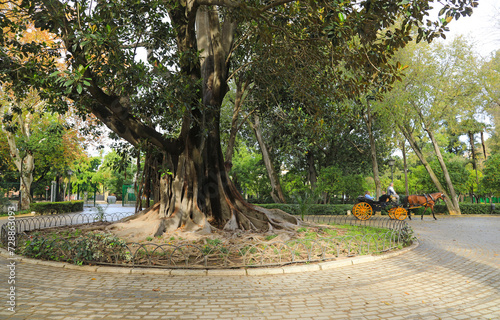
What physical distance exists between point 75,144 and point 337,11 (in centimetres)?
2312

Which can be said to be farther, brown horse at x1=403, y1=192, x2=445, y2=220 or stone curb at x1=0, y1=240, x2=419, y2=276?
brown horse at x1=403, y1=192, x2=445, y2=220

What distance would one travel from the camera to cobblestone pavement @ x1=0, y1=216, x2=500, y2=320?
4219mm

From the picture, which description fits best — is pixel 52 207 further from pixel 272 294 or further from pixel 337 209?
pixel 272 294

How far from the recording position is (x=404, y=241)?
920cm

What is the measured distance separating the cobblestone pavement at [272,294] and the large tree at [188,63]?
3195 millimetres

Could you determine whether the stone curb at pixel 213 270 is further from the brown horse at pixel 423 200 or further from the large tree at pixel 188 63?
the brown horse at pixel 423 200

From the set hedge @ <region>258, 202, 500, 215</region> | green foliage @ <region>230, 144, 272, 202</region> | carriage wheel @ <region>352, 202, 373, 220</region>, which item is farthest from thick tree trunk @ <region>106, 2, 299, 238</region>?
green foliage @ <region>230, 144, 272, 202</region>

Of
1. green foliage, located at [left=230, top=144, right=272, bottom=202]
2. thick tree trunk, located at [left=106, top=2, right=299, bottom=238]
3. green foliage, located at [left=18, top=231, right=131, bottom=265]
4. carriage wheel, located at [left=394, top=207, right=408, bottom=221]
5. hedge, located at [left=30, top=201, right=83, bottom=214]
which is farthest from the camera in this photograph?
green foliage, located at [left=230, top=144, right=272, bottom=202]

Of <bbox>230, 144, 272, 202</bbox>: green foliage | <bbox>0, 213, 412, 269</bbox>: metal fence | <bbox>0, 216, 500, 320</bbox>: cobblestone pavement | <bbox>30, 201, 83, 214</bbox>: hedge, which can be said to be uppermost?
<bbox>230, 144, 272, 202</bbox>: green foliage

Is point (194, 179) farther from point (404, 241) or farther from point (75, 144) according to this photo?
point (75, 144)

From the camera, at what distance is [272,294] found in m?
5.06

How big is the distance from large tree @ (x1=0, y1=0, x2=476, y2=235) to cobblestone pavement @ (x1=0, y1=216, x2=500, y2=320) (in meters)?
3.19

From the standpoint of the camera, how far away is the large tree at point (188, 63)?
6148 mm

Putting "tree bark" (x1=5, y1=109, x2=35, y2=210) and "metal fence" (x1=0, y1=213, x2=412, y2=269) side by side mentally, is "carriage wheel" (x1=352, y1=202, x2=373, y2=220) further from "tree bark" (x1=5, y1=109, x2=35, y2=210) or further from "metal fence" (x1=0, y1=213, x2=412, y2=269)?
"tree bark" (x1=5, y1=109, x2=35, y2=210)
